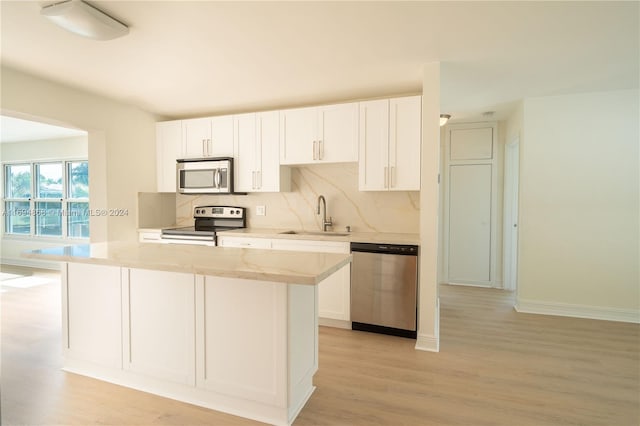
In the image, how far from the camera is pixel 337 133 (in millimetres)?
3670

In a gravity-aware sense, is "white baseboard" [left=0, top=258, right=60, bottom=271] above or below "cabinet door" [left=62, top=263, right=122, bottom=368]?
below

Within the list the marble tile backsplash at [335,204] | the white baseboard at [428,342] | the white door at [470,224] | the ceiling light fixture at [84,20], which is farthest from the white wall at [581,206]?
the ceiling light fixture at [84,20]

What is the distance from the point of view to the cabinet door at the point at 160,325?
2.13 m

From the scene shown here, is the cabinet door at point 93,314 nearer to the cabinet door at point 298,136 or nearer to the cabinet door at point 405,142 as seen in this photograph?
the cabinet door at point 298,136

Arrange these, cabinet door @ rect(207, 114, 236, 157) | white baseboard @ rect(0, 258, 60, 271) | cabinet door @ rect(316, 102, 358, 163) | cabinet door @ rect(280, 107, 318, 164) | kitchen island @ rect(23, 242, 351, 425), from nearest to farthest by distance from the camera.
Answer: kitchen island @ rect(23, 242, 351, 425)
cabinet door @ rect(316, 102, 358, 163)
cabinet door @ rect(280, 107, 318, 164)
cabinet door @ rect(207, 114, 236, 157)
white baseboard @ rect(0, 258, 60, 271)

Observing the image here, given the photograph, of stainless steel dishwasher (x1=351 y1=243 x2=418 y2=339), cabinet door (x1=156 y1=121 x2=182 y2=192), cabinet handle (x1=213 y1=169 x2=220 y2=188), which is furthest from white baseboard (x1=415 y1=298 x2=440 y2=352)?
cabinet door (x1=156 y1=121 x2=182 y2=192)

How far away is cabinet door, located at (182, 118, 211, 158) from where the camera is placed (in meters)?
4.28

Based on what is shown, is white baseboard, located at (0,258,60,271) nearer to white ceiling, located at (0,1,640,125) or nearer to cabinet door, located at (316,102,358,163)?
white ceiling, located at (0,1,640,125)

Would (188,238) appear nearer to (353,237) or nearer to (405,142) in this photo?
(353,237)

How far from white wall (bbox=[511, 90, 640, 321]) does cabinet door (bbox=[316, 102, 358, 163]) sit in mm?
2022

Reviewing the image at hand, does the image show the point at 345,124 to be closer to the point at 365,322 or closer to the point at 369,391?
the point at 365,322

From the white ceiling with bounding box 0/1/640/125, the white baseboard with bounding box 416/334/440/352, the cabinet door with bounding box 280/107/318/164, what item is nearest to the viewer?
the white ceiling with bounding box 0/1/640/125

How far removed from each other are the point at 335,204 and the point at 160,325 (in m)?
2.40

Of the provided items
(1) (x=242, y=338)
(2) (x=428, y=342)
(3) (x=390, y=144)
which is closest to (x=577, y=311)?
(2) (x=428, y=342)
